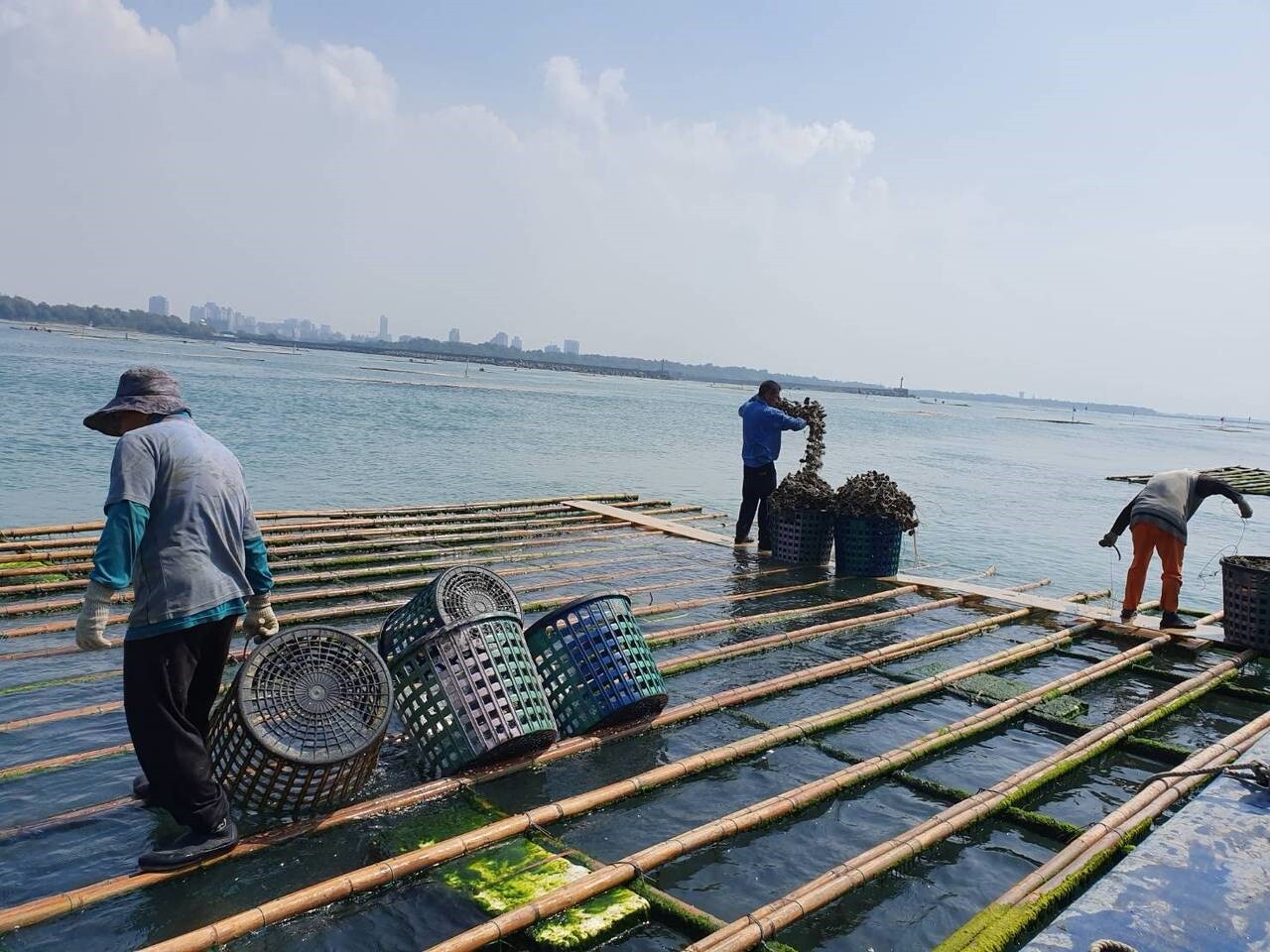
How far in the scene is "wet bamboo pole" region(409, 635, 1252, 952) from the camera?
290 cm

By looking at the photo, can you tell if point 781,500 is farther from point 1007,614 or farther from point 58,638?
point 58,638

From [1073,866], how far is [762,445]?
612 cm

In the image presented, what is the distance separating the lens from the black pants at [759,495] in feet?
31.5

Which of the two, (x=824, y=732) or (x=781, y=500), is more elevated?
(x=781, y=500)

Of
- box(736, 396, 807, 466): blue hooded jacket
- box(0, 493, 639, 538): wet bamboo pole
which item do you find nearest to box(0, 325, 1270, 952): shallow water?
box(736, 396, 807, 466): blue hooded jacket

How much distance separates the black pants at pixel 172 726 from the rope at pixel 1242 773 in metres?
3.87

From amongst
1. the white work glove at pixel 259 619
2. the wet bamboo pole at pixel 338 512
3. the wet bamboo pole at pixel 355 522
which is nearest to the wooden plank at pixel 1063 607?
the wet bamboo pole at pixel 355 522

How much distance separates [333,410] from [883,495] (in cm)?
3266

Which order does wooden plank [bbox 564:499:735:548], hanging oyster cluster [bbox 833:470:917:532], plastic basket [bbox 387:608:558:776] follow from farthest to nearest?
wooden plank [bbox 564:499:735:548] < hanging oyster cluster [bbox 833:470:917:532] < plastic basket [bbox 387:608:558:776]

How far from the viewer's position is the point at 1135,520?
743 centimetres

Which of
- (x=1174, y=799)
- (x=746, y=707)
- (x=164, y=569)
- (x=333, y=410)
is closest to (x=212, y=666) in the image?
(x=164, y=569)

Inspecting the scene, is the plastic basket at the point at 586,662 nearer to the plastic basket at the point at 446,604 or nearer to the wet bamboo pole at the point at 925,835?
the plastic basket at the point at 446,604

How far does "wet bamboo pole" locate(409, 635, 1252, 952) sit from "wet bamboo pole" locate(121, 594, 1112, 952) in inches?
6.9

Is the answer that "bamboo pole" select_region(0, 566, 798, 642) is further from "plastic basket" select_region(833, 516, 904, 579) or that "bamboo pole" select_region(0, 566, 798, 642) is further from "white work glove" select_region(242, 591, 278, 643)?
"white work glove" select_region(242, 591, 278, 643)
